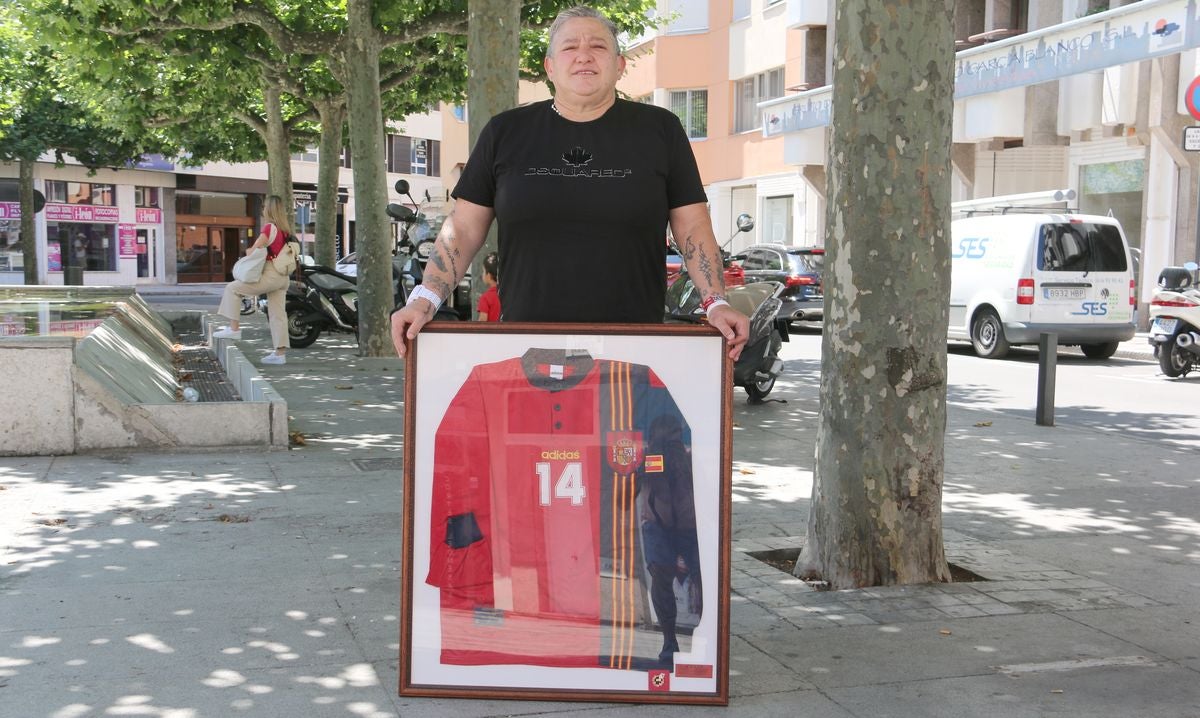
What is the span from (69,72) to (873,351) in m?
19.5

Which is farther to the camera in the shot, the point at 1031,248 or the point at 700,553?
the point at 1031,248

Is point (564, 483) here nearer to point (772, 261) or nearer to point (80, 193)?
point (772, 261)

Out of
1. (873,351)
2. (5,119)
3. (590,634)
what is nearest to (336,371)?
(873,351)

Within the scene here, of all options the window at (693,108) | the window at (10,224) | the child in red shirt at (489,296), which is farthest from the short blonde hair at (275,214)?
the window at (10,224)

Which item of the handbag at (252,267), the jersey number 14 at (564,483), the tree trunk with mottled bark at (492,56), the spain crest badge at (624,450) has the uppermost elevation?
the tree trunk with mottled bark at (492,56)

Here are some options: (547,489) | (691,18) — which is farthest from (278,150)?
(547,489)

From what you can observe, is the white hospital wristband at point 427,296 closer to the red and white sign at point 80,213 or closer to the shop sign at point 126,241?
the red and white sign at point 80,213

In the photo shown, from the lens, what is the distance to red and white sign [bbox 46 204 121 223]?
45875 mm

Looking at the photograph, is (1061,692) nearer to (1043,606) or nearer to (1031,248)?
(1043,606)

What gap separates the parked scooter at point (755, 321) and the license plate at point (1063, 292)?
6548 millimetres

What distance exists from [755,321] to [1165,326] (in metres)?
6.25

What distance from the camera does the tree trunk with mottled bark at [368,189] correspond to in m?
15.4

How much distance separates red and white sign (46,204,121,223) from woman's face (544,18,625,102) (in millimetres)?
46062

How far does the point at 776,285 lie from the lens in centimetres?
1190
